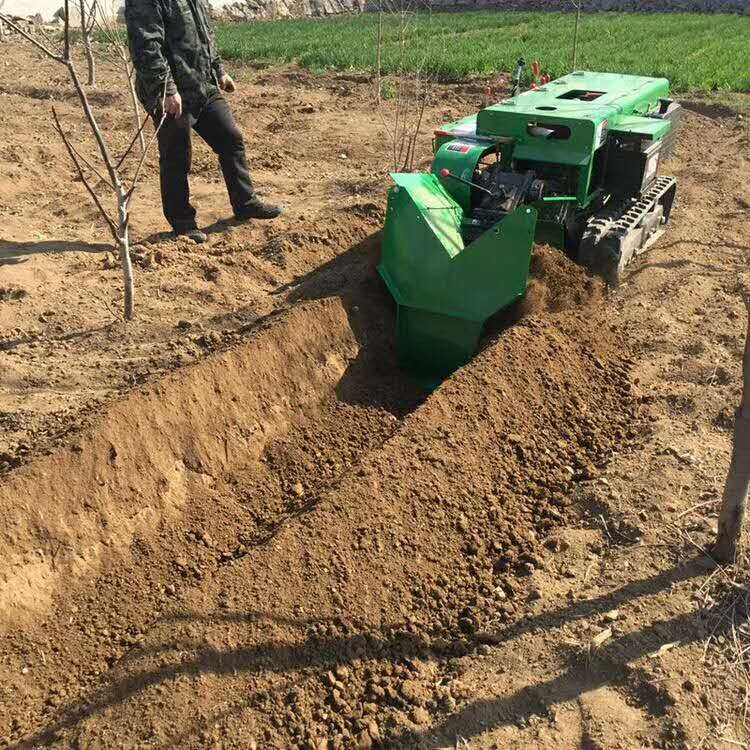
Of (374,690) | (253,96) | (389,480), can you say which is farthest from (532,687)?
(253,96)

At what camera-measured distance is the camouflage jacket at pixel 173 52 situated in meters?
6.03

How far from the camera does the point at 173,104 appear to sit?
237 inches

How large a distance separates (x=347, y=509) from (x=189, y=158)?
12.7 ft

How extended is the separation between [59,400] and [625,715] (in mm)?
3320

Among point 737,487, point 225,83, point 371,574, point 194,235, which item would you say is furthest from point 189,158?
point 737,487

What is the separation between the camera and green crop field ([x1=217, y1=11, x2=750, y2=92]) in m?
13.6

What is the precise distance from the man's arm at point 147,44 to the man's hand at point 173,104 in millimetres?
28

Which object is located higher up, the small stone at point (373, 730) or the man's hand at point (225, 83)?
the man's hand at point (225, 83)

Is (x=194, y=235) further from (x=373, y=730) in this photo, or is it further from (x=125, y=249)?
(x=373, y=730)

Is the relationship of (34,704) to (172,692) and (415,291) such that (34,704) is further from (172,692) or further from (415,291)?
(415,291)

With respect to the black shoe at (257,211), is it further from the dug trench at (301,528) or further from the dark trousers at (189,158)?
the dug trench at (301,528)

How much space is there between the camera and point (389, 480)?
12.8ft

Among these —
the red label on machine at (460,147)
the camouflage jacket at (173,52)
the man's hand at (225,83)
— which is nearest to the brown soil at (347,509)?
the red label on machine at (460,147)

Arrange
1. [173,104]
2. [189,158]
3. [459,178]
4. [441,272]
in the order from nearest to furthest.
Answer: [441,272] → [459,178] → [173,104] → [189,158]
